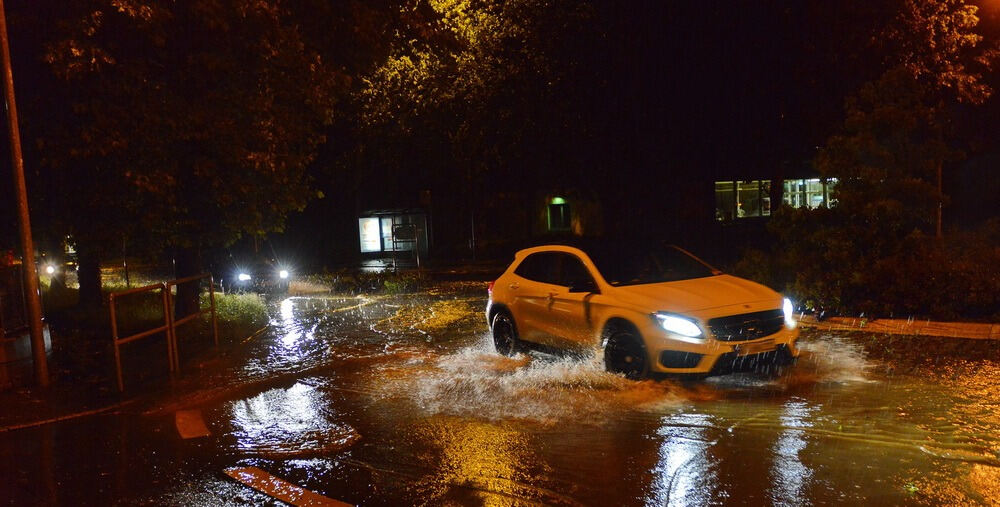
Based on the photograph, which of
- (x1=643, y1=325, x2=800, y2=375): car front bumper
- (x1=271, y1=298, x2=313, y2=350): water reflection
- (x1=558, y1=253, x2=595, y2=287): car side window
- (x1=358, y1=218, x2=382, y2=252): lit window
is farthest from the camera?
(x1=358, y1=218, x2=382, y2=252): lit window

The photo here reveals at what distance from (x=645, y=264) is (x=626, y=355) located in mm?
1380

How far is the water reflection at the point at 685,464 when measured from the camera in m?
5.21

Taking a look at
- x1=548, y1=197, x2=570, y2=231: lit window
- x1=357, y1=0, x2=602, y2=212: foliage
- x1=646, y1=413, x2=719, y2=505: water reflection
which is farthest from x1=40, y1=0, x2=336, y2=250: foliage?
x1=548, y1=197, x2=570, y2=231: lit window

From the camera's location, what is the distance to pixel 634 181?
2584 cm

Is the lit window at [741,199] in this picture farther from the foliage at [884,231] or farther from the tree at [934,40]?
the foliage at [884,231]

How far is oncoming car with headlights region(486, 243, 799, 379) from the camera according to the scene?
805 centimetres

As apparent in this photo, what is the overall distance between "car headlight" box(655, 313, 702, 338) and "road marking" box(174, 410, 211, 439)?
4540 mm

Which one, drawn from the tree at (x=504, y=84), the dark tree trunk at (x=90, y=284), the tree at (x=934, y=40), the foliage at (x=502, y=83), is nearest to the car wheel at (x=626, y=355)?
the tree at (x=504, y=84)

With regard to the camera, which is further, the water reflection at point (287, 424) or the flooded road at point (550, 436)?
the water reflection at point (287, 424)

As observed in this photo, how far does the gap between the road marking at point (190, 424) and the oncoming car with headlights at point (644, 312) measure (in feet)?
12.9

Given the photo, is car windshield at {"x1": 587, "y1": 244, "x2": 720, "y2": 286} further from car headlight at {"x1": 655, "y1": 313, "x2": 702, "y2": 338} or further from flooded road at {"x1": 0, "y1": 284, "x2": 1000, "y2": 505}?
flooded road at {"x1": 0, "y1": 284, "x2": 1000, "y2": 505}

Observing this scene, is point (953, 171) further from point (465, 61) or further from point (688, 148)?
point (465, 61)

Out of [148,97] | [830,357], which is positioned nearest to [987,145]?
[830,357]

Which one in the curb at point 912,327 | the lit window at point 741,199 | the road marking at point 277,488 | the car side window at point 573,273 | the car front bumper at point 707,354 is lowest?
the curb at point 912,327
